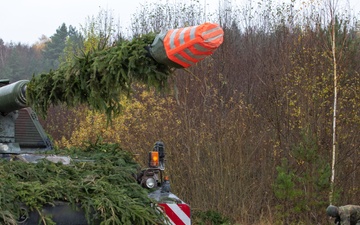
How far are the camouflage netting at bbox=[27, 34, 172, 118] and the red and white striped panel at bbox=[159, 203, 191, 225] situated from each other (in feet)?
2.98

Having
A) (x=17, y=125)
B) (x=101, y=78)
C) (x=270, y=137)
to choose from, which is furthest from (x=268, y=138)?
(x=101, y=78)

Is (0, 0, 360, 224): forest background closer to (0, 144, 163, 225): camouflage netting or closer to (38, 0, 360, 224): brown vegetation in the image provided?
(38, 0, 360, 224): brown vegetation

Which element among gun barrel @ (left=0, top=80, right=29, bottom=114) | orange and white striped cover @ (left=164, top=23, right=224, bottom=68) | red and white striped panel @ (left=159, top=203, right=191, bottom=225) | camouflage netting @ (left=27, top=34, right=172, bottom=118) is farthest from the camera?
gun barrel @ (left=0, top=80, right=29, bottom=114)

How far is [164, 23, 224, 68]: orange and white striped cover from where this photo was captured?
4.77 m

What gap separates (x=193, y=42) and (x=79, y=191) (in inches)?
57.9

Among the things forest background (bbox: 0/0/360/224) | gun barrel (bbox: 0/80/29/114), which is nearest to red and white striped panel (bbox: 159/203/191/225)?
gun barrel (bbox: 0/80/29/114)

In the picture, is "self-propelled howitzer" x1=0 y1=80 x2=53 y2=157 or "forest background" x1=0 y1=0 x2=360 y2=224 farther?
"forest background" x1=0 y1=0 x2=360 y2=224

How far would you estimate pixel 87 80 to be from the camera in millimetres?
5562

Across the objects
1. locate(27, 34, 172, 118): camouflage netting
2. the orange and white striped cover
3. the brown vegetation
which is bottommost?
the brown vegetation

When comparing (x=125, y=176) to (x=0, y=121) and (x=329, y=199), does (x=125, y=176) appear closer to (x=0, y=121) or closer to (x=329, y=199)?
(x=0, y=121)

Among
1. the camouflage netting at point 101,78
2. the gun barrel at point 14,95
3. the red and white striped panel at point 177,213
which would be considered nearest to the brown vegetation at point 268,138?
the red and white striped panel at point 177,213

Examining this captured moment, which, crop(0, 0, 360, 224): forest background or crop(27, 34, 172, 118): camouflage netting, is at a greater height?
crop(27, 34, 172, 118): camouflage netting

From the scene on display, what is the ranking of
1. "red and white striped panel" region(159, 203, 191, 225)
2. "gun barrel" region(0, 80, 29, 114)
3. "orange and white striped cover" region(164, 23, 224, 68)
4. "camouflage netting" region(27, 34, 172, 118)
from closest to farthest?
1. "orange and white striped cover" region(164, 23, 224, 68)
2. "camouflage netting" region(27, 34, 172, 118)
3. "red and white striped panel" region(159, 203, 191, 225)
4. "gun barrel" region(0, 80, 29, 114)

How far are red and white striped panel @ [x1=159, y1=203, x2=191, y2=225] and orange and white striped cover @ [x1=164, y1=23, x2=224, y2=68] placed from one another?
4.75 feet
